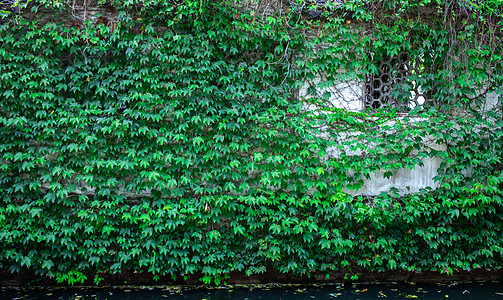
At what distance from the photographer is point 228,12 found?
199 inches

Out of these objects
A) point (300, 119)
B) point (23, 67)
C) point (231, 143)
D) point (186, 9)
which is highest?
point (186, 9)

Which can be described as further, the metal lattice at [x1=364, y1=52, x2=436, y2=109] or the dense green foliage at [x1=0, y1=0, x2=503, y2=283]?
the metal lattice at [x1=364, y1=52, x2=436, y2=109]

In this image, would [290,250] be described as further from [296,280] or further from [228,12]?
[228,12]

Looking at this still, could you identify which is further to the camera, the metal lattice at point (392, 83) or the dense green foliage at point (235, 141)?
the metal lattice at point (392, 83)

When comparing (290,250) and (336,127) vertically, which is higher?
(336,127)

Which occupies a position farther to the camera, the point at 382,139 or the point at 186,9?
the point at 382,139

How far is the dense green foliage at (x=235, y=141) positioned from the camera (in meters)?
4.95

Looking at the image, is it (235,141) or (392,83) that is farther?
(392,83)

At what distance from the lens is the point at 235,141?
516 centimetres

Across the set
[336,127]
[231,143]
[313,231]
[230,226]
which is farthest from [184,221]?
[336,127]

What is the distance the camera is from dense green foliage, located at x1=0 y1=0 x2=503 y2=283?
16.3 ft

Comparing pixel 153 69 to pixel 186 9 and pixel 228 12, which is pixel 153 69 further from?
pixel 228 12

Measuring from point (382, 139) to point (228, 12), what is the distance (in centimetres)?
289

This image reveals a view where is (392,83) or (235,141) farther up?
(392,83)
